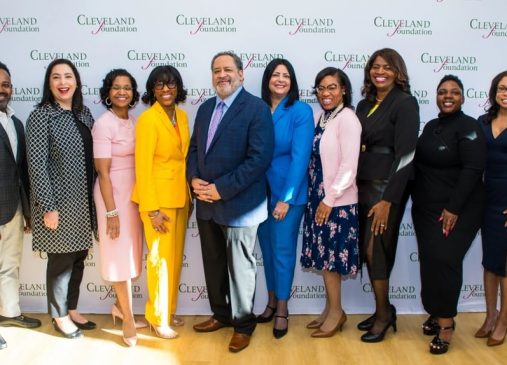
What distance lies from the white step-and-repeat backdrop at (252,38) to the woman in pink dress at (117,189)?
59cm

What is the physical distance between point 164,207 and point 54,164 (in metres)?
0.73

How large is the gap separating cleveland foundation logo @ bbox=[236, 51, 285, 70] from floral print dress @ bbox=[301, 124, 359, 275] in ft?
2.43

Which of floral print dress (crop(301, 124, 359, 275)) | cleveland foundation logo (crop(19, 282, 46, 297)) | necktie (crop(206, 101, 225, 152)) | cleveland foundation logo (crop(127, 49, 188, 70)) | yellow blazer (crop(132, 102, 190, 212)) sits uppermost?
cleveland foundation logo (crop(127, 49, 188, 70))

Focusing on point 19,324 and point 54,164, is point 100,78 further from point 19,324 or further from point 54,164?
point 19,324

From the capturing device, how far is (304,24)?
11.6ft

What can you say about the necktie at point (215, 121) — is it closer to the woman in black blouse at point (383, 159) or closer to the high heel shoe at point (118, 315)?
the woman in black blouse at point (383, 159)

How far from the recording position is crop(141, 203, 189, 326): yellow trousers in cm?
304

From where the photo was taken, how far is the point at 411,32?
3.56 meters

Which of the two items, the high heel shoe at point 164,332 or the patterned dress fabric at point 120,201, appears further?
the high heel shoe at point 164,332

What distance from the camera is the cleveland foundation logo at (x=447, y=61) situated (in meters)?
3.60

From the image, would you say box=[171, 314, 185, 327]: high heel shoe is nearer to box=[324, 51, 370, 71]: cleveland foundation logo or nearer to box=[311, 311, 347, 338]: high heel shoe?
box=[311, 311, 347, 338]: high heel shoe

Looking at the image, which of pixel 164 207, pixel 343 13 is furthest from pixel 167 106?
pixel 343 13

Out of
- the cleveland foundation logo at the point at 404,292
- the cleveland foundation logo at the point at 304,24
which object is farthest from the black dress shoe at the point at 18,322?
the cleveland foundation logo at the point at 304,24

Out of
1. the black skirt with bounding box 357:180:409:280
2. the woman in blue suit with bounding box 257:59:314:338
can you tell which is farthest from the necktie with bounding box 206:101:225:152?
the black skirt with bounding box 357:180:409:280
